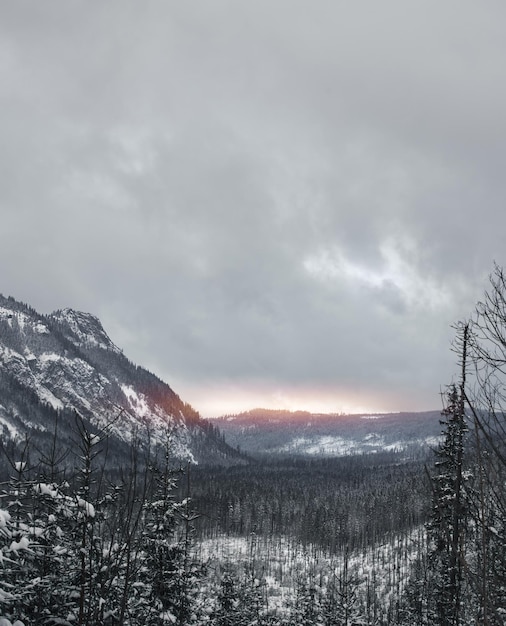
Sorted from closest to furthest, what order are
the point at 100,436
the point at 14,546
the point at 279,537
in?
1. the point at 14,546
2. the point at 100,436
3. the point at 279,537

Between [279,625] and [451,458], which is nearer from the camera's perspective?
[451,458]

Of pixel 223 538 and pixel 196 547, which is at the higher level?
pixel 196 547

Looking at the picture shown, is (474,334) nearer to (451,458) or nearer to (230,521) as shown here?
(451,458)

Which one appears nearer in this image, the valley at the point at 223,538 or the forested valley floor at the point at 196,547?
the valley at the point at 223,538

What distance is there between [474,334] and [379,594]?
341 ft

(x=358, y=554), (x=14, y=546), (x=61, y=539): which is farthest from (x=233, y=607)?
(x=358, y=554)

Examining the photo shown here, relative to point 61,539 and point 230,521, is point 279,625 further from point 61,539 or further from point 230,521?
point 230,521

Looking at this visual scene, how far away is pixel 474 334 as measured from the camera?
215 inches

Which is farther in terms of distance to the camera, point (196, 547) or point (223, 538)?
point (223, 538)

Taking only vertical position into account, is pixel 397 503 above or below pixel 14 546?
below

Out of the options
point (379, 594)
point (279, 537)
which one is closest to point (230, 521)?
point (279, 537)

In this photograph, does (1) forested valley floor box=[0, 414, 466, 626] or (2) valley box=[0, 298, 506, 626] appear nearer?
(2) valley box=[0, 298, 506, 626]

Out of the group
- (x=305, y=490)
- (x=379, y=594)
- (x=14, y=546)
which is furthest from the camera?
(x=305, y=490)

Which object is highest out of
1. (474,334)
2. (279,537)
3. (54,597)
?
(474,334)
